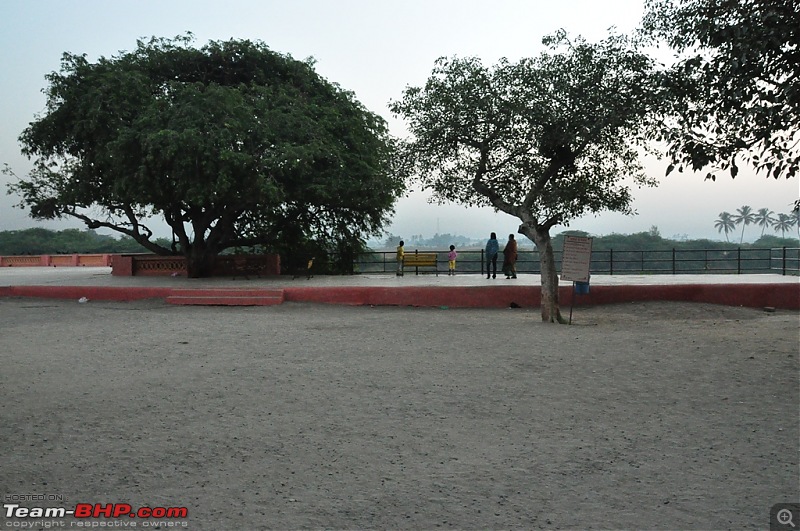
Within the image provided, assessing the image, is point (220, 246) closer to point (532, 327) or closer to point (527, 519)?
point (532, 327)

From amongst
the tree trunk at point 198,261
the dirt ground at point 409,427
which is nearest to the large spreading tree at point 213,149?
the tree trunk at point 198,261

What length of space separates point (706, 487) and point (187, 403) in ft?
14.8

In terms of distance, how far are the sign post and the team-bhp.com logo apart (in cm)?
984

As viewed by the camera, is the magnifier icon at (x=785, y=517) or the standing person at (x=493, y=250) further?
the standing person at (x=493, y=250)

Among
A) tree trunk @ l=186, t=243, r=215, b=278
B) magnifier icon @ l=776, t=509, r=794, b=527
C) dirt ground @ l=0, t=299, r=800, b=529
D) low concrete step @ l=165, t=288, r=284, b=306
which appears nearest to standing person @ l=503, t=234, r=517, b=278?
low concrete step @ l=165, t=288, r=284, b=306

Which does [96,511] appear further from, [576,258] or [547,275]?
[547,275]

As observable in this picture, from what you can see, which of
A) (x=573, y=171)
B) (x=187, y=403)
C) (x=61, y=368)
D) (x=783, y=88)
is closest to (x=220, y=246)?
(x=573, y=171)

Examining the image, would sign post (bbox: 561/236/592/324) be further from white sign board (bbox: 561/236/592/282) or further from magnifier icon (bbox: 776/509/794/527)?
magnifier icon (bbox: 776/509/794/527)

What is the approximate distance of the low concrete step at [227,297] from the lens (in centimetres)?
1529

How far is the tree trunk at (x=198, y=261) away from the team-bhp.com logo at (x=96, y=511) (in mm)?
18615

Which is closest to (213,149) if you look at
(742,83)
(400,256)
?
(400,256)

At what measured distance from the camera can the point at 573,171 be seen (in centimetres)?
1336

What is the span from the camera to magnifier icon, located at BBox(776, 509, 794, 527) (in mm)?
3535

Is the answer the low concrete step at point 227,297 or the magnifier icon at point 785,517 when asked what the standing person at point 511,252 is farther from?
the magnifier icon at point 785,517
